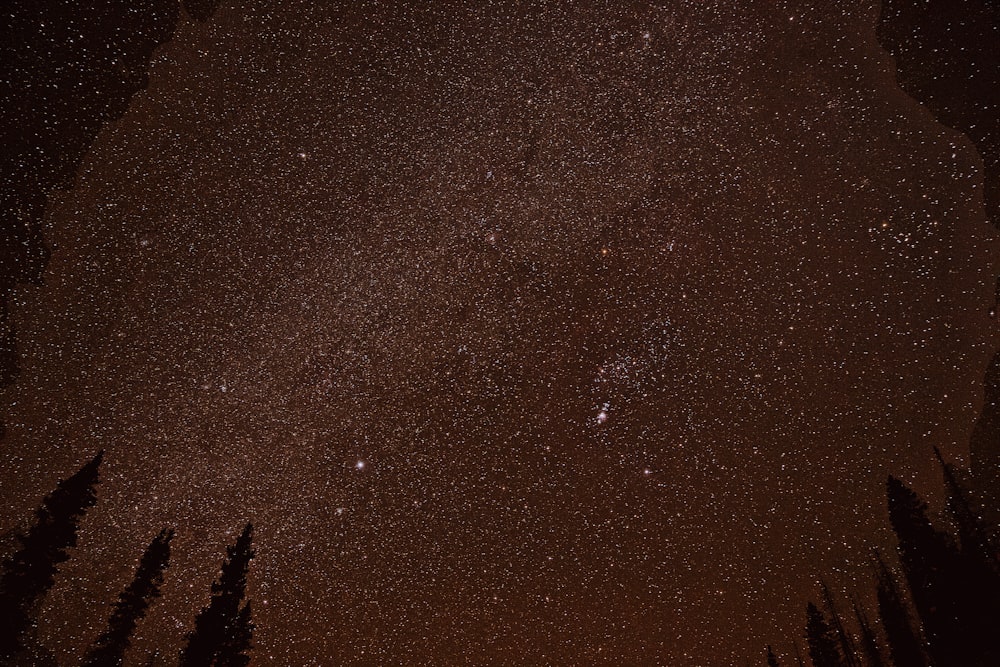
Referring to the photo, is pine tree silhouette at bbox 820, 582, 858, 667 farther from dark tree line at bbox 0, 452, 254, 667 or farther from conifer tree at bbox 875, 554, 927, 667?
dark tree line at bbox 0, 452, 254, 667

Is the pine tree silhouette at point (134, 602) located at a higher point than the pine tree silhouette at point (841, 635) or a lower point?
lower

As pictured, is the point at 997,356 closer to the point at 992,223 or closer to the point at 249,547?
the point at 992,223

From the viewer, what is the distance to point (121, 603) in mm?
29062

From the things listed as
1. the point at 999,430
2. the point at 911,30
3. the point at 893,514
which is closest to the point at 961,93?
the point at 911,30

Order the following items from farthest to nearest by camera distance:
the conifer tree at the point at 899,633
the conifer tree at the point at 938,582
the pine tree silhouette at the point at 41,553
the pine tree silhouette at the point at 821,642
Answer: the pine tree silhouette at the point at 821,642 < the conifer tree at the point at 899,633 < the conifer tree at the point at 938,582 < the pine tree silhouette at the point at 41,553

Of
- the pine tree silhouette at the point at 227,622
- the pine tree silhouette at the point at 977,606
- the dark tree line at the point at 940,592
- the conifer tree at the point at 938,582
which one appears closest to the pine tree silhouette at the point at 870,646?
the dark tree line at the point at 940,592

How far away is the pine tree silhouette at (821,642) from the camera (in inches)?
1581

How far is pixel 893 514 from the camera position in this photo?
95.6 ft

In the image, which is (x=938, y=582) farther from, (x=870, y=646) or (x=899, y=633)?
(x=870, y=646)

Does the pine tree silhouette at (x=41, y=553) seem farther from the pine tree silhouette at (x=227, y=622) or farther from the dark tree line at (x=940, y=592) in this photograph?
the dark tree line at (x=940, y=592)

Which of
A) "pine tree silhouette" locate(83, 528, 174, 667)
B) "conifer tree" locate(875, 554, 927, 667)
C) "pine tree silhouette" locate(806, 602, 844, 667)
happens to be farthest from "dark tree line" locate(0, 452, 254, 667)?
"pine tree silhouette" locate(806, 602, 844, 667)

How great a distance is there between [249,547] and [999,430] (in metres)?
122

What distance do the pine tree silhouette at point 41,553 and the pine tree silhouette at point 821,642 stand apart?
46.6m

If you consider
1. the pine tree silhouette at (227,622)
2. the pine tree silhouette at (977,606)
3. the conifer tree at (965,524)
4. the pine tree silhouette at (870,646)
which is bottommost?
the pine tree silhouette at (227,622)
